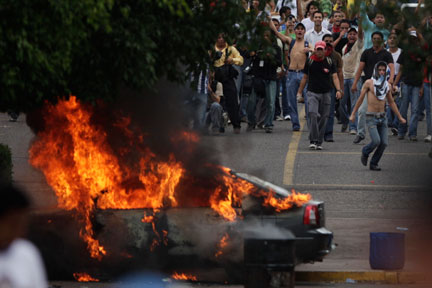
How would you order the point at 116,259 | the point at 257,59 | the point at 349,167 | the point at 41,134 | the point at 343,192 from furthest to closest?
the point at 257,59, the point at 349,167, the point at 343,192, the point at 41,134, the point at 116,259

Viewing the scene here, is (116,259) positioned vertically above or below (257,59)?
below

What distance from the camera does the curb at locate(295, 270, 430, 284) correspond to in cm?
1075

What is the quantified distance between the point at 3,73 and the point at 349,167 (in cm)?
879

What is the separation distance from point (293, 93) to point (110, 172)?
9.89 metres

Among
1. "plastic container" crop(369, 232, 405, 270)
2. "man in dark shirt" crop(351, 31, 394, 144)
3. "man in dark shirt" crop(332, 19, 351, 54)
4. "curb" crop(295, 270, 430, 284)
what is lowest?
"curb" crop(295, 270, 430, 284)

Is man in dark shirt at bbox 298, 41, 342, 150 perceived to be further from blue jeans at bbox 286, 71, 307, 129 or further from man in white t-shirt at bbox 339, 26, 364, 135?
man in white t-shirt at bbox 339, 26, 364, 135

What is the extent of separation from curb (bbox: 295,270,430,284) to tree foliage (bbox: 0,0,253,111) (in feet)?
8.93

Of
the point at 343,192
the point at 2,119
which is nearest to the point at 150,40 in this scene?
the point at 343,192

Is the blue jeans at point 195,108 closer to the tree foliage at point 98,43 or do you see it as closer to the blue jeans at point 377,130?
the tree foliage at point 98,43

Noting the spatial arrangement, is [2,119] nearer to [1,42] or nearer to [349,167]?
[349,167]

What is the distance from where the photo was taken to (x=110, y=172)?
10789 millimetres

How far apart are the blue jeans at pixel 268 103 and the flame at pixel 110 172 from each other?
311 inches

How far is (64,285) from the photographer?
1023 cm

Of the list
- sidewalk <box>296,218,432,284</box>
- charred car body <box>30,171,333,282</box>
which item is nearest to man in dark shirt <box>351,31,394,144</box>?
sidewalk <box>296,218,432,284</box>
